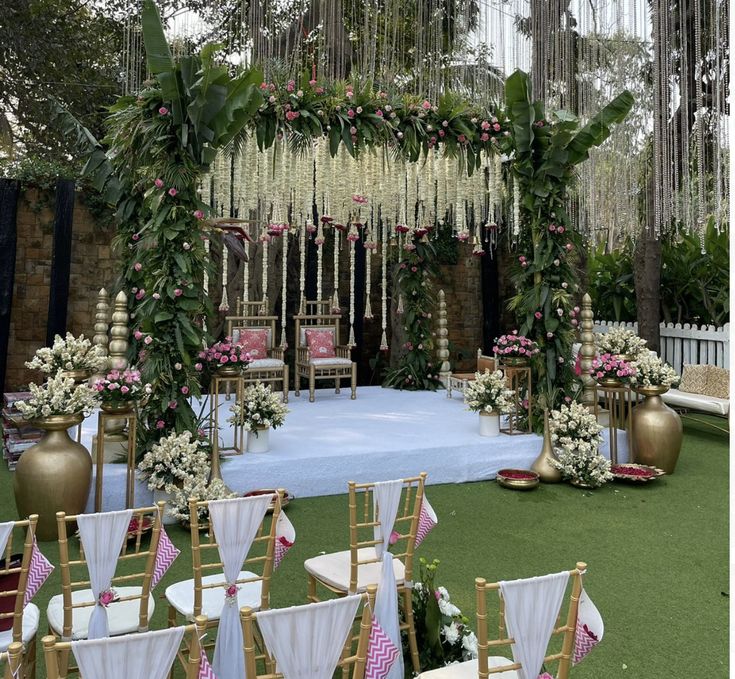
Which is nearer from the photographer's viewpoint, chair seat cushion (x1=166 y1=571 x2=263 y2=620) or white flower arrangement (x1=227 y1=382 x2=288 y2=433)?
chair seat cushion (x1=166 y1=571 x2=263 y2=620)

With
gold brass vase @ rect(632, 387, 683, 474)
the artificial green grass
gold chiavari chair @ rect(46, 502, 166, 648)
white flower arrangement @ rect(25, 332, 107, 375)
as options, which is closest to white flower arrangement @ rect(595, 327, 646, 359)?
gold brass vase @ rect(632, 387, 683, 474)

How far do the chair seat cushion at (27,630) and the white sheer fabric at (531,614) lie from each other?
1389mm

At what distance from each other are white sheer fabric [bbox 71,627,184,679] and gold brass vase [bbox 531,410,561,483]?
12.9 feet

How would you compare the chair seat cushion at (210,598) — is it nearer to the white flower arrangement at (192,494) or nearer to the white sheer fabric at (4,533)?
the white sheer fabric at (4,533)

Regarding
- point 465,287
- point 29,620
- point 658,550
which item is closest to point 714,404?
point 658,550

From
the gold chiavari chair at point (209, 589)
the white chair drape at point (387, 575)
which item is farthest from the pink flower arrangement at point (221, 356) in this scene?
the white chair drape at point (387, 575)

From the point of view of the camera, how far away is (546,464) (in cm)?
484

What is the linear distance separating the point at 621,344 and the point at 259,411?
124 inches

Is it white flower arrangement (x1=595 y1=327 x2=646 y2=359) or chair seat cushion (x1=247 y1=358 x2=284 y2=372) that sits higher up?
white flower arrangement (x1=595 y1=327 x2=646 y2=359)

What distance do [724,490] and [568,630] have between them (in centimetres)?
380

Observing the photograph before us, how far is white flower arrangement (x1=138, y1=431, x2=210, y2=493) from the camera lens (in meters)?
3.87

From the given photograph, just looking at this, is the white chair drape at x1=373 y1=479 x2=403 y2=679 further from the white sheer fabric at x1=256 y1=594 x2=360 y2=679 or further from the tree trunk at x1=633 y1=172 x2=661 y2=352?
the tree trunk at x1=633 y1=172 x2=661 y2=352

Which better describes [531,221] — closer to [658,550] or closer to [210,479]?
[658,550]

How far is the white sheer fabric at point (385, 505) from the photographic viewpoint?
87.7 inches
